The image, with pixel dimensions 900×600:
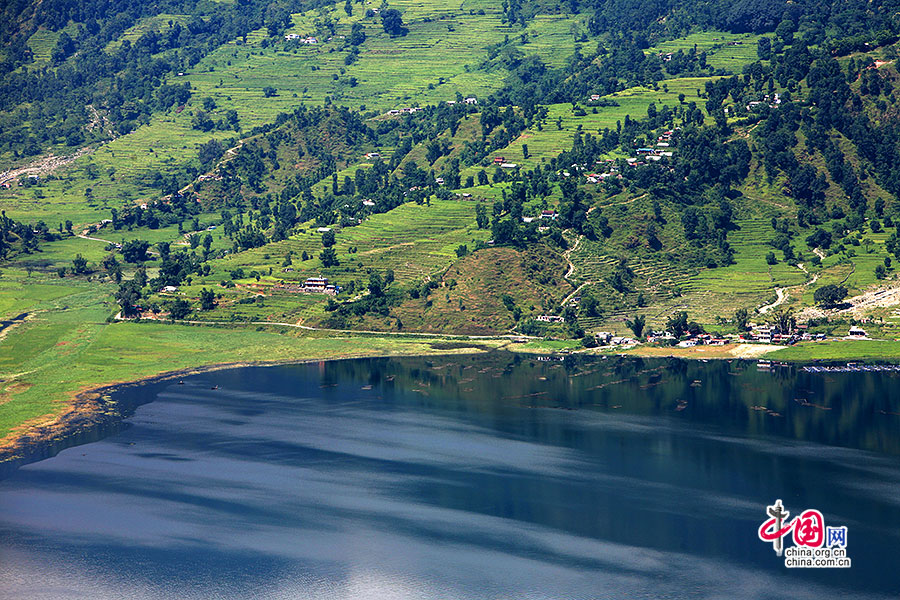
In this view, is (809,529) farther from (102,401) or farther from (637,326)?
(102,401)

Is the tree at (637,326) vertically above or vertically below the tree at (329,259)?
below

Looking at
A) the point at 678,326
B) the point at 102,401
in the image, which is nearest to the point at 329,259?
the point at 102,401

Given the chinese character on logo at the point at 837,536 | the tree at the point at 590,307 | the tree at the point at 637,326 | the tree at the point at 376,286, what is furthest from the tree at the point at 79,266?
the chinese character on logo at the point at 837,536

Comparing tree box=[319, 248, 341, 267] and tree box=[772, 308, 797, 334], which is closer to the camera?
tree box=[772, 308, 797, 334]

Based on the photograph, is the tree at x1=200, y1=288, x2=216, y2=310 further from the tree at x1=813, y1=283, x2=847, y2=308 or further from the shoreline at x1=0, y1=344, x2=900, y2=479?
the tree at x1=813, y1=283, x2=847, y2=308

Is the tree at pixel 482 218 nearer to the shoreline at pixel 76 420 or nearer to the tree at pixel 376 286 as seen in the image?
the tree at pixel 376 286

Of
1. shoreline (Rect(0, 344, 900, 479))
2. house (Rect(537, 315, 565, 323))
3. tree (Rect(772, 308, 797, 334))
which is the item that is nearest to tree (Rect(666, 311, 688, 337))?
shoreline (Rect(0, 344, 900, 479))

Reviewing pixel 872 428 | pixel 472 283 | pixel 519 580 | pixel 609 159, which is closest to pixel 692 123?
pixel 609 159
